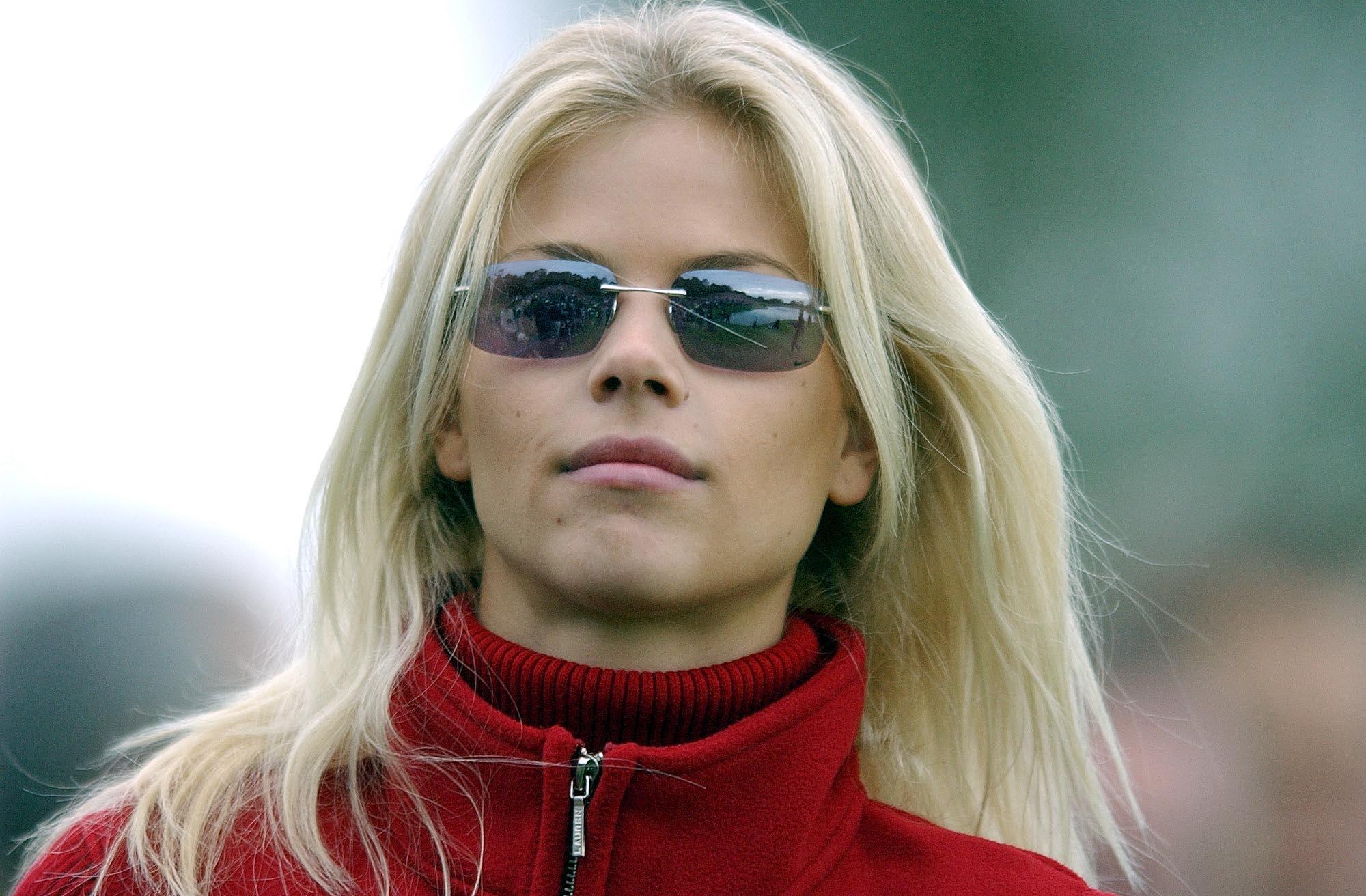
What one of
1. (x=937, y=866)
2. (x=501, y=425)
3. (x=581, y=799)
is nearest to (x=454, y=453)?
(x=501, y=425)

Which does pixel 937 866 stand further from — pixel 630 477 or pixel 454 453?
pixel 454 453

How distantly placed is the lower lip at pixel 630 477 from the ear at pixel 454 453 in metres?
0.39

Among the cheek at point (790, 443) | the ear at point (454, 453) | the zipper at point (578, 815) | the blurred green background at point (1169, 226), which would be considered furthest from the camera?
the blurred green background at point (1169, 226)

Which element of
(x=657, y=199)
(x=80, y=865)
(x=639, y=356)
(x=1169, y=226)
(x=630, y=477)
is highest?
(x=1169, y=226)

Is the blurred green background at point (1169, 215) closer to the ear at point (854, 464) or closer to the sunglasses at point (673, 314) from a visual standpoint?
the ear at point (854, 464)

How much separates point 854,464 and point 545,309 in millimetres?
607

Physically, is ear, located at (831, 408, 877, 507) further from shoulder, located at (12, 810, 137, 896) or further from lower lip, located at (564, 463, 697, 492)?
shoulder, located at (12, 810, 137, 896)

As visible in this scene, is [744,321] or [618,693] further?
[744,321]

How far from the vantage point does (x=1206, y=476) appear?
5367mm

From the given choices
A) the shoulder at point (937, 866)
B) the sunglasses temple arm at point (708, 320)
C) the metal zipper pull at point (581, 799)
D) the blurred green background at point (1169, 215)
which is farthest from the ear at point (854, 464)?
the blurred green background at point (1169, 215)

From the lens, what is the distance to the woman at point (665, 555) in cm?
198

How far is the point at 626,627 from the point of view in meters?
2.09

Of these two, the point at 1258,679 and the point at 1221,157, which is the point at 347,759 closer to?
the point at 1258,679

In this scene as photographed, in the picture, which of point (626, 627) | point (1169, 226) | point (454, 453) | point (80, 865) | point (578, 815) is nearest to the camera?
point (578, 815)
